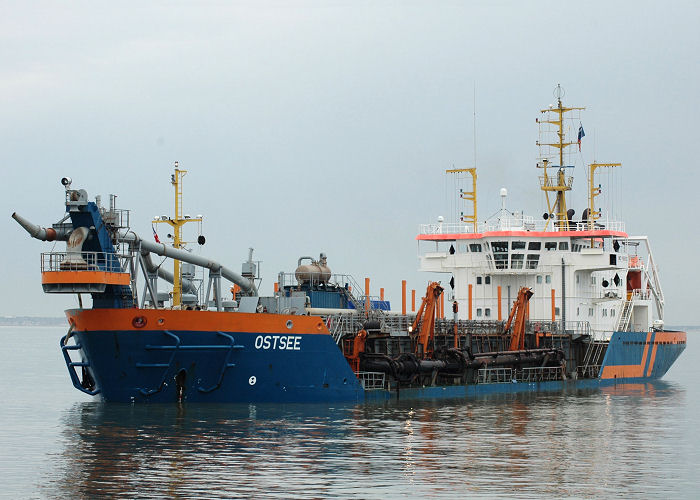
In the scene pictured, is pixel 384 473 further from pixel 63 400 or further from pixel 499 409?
pixel 63 400

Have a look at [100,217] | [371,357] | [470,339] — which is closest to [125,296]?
[100,217]

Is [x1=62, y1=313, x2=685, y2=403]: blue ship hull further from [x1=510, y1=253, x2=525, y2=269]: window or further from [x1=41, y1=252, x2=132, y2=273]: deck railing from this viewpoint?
[x1=510, y1=253, x2=525, y2=269]: window

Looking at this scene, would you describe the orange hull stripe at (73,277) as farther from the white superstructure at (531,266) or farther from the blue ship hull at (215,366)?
the white superstructure at (531,266)

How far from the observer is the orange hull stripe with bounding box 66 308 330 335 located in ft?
118

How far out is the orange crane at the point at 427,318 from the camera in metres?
43.6

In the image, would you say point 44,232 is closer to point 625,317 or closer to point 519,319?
point 519,319

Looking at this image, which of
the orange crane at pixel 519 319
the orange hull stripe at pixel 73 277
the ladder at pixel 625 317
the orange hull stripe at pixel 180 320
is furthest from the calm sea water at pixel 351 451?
the ladder at pixel 625 317

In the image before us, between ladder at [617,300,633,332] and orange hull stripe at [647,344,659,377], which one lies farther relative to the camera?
orange hull stripe at [647,344,659,377]

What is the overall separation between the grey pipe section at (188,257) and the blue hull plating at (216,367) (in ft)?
12.6

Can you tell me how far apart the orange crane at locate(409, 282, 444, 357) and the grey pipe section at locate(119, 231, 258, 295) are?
6682mm

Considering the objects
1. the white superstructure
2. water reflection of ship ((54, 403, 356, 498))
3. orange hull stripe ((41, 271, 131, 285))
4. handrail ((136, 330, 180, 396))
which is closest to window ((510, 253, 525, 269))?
the white superstructure

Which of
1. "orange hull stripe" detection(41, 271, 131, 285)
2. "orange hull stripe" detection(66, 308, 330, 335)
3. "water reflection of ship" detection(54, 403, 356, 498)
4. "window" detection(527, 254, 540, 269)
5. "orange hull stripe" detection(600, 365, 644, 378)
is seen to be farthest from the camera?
"orange hull stripe" detection(600, 365, 644, 378)

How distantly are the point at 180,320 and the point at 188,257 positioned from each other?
4.96 metres

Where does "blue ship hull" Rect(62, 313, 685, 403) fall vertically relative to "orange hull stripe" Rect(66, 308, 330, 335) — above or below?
below
